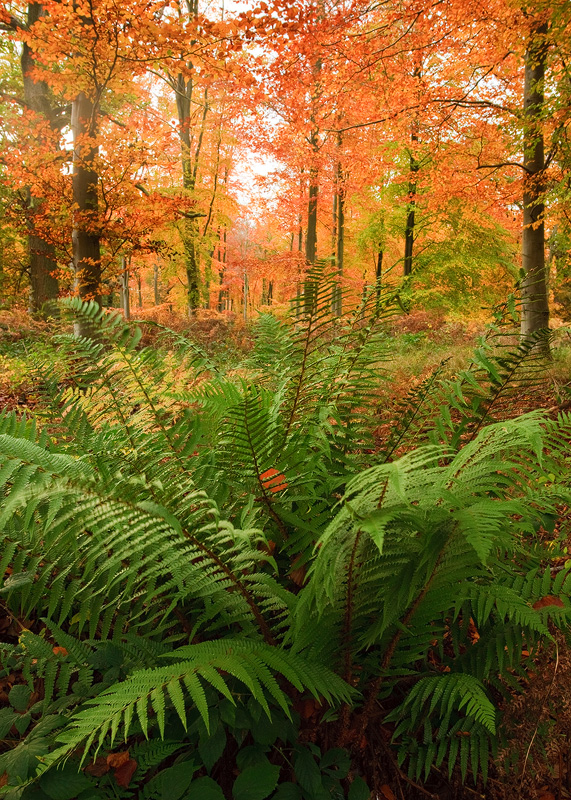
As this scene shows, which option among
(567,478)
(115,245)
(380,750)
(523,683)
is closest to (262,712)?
(380,750)

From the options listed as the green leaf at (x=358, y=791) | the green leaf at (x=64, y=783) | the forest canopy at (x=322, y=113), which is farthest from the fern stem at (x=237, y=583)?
the forest canopy at (x=322, y=113)

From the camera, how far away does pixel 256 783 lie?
989 mm

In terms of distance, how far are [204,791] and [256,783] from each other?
0.12 metres

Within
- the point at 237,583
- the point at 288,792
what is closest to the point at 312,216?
the point at 237,583

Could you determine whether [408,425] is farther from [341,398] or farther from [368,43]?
[368,43]

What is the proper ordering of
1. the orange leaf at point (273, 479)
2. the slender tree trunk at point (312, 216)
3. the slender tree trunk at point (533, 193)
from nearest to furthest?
the orange leaf at point (273, 479)
the slender tree trunk at point (533, 193)
the slender tree trunk at point (312, 216)

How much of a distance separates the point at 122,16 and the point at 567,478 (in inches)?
258

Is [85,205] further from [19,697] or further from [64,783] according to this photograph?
[64,783]

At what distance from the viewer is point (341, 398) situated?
5.16ft

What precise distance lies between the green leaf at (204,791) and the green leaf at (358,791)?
0.34 metres

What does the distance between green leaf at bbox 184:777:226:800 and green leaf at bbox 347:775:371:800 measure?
0.34 metres

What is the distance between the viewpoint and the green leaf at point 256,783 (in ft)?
3.19

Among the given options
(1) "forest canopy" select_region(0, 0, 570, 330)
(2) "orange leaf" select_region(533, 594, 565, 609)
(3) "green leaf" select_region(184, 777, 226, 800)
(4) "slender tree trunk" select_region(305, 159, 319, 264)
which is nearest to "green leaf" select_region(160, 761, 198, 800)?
(3) "green leaf" select_region(184, 777, 226, 800)

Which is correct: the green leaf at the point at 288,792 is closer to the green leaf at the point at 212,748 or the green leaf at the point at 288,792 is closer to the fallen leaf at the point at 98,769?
the green leaf at the point at 212,748
